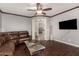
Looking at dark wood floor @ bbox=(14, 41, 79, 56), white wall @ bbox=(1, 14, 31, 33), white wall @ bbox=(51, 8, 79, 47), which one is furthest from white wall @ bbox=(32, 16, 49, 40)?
dark wood floor @ bbox=(14, 41, 79, 56)

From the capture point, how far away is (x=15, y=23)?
662 cm

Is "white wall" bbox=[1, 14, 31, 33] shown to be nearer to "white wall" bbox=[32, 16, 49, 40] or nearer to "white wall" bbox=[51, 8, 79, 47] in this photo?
"white wall" bbox=[32, 16, 49, 40]

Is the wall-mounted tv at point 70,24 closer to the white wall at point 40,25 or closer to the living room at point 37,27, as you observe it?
the living room at point 37,27

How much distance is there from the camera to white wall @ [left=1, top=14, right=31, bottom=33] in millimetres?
6207

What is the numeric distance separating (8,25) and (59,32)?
292 centimetres

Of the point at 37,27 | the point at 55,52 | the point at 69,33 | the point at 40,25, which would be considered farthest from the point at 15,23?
the point at 55,52

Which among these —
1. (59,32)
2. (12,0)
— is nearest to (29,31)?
(59,32)

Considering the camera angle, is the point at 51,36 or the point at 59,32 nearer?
the point at 59,32

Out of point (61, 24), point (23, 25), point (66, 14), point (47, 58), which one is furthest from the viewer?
point (23, 25)

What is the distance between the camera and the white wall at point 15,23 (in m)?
6.21

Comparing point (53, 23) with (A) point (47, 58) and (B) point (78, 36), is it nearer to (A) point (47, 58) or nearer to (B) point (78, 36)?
(B) point (78, 36)

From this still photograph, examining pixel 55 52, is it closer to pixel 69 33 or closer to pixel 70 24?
pixel 70 24

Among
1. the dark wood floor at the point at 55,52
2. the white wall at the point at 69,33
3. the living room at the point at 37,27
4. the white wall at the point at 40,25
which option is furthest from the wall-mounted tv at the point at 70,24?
the white wall at the point at 40,25

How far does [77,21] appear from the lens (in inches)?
173
